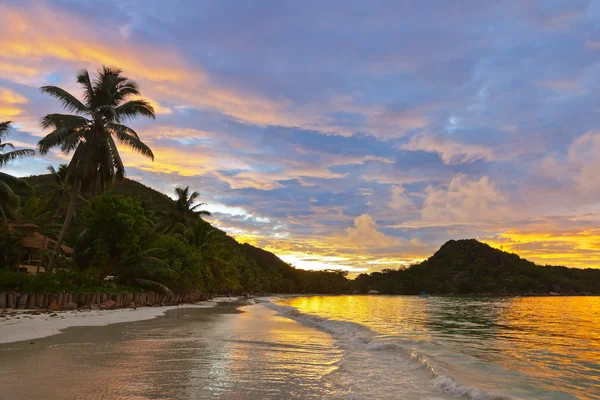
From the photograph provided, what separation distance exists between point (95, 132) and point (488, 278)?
17536 cm

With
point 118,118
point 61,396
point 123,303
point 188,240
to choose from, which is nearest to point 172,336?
point 61,396

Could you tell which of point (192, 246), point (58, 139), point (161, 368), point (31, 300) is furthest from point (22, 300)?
point (192, 246)

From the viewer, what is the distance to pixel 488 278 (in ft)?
547

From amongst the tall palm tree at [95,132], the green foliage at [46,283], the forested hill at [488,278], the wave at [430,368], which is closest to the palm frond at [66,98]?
the tall palm tree at [95,132]

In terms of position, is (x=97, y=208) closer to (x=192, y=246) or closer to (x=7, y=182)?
(x=7, y=182)

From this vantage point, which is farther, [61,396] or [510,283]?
[510,283]

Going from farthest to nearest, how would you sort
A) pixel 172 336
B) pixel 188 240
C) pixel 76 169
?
pixel 188 240 → pixel 76 169 → pixel 172 336

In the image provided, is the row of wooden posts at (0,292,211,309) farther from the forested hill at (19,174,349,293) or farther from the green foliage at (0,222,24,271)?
the green foliage at (0,222,24,271)

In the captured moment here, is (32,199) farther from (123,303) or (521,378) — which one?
(521,378)

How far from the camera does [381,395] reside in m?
6.25

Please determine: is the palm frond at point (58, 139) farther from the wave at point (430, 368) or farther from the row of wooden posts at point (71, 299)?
the wave at point (430, 368)

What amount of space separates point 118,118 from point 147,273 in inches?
502

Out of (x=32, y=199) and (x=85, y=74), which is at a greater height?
(x=85, y=74)

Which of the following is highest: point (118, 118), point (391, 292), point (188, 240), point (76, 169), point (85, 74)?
point (85, 74)
